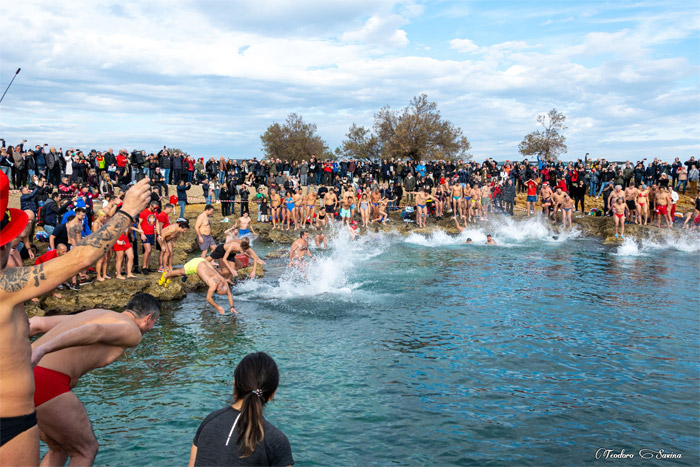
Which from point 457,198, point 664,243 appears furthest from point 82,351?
point 664,243

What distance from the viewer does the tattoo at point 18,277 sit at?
2650mm

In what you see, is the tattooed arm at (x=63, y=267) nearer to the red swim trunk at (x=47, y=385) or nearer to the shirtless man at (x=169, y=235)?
the red swim trunk at (x=47, y=385)

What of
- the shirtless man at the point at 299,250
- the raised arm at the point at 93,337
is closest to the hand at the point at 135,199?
the raised arm at the point at 93,337

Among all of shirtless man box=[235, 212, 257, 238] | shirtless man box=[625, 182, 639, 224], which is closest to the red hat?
shirtless man box=[235, 212, 257, 238]

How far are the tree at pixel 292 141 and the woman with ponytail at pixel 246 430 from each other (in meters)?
50.2

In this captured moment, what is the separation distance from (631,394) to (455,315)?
4.73 metres

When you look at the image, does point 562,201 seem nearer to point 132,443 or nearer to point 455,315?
point 455,315

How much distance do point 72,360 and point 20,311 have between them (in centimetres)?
133

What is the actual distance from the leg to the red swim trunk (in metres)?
0.04

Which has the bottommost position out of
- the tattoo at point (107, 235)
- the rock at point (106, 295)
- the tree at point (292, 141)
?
the rock at point (106, 295)

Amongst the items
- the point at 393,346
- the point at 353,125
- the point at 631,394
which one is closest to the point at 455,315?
the point at 393,346

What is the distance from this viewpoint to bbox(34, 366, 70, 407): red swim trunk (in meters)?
3.60

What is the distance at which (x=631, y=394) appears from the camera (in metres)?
8.02

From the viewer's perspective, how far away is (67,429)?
3785 millimetres
